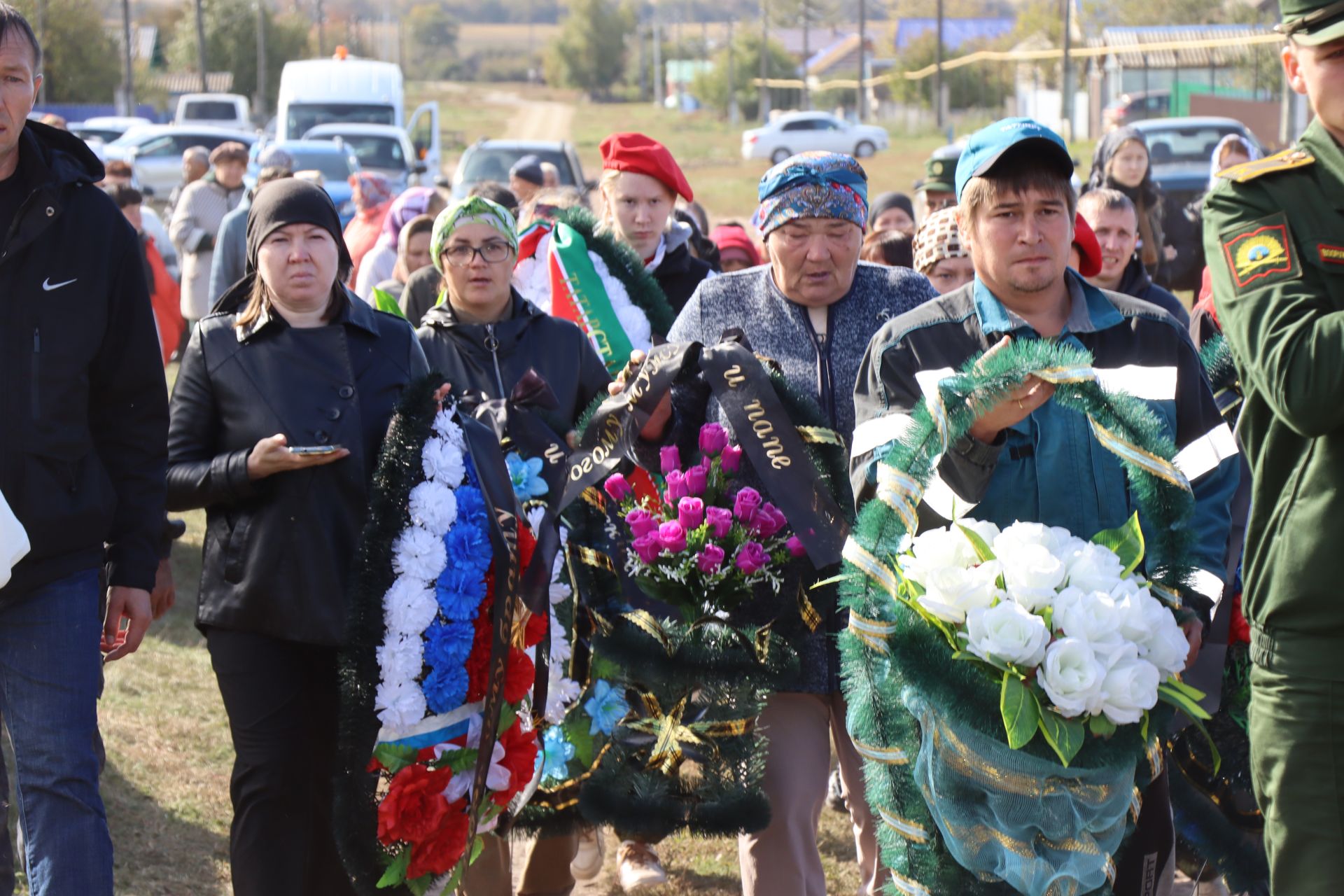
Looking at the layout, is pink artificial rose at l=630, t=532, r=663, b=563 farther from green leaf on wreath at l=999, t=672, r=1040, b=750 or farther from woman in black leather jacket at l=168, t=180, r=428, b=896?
green leaf on wreath at l=999, t=672, r=1040, b=750

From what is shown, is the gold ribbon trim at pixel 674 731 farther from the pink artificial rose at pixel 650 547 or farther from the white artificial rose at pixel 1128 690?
the white artificial rose at pixel 1128 690

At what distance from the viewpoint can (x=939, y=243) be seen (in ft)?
18.5

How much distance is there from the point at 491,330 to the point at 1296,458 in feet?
8.73

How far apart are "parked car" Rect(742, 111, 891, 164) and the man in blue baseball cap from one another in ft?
134

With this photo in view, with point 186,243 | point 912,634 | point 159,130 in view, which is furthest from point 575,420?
point 159,130

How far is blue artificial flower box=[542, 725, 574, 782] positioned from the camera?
4266 millimetres

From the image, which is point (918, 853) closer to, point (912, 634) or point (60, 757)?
point (912, 634)

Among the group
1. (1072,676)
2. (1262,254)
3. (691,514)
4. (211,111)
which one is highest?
(211,111)

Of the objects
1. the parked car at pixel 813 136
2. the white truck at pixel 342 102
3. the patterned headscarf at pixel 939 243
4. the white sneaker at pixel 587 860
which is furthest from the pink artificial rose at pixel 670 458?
the parked car at pixel 813 136

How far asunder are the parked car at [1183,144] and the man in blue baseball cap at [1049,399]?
16991 millimetres

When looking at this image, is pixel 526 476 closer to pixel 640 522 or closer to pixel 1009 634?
pixel 640 522

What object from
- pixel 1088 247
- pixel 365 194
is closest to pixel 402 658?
pixel 1088 247

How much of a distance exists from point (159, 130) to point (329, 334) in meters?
28.0

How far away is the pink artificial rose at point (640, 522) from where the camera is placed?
3.87 meters
